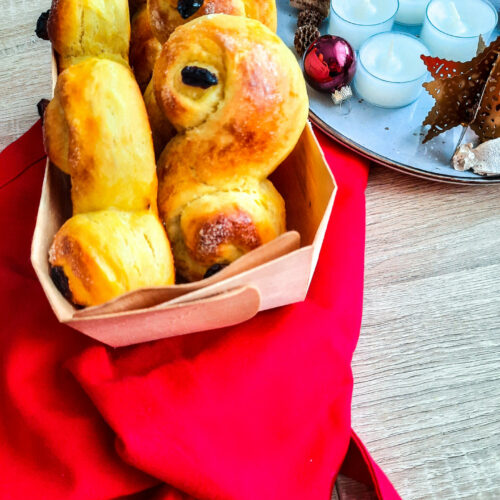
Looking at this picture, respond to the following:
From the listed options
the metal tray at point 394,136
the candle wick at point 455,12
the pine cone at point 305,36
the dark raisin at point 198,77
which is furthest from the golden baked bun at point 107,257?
the candle wick at point 455,12

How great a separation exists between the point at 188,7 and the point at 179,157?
142 millimetres

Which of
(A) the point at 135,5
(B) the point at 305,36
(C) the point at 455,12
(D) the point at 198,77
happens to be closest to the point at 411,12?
(C) the point at 455,12

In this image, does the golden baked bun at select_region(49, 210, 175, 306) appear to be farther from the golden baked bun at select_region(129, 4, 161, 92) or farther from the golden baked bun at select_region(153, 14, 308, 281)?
the golden baked bun at select_region(129, 4, 161, 92)

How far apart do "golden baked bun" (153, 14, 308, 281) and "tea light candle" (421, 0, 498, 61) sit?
418 millimetres

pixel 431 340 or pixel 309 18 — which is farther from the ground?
pixel 309 18

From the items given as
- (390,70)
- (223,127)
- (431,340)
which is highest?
(223,127)

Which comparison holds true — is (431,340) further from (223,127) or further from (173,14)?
(173,14)

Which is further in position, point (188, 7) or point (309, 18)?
point (309, 18)

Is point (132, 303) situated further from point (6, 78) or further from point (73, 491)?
point (6, 78)

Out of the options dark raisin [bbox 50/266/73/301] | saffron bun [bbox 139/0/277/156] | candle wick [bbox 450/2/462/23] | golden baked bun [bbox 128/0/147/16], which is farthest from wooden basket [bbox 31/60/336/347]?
candle wick [bbox 450/2/462/23]

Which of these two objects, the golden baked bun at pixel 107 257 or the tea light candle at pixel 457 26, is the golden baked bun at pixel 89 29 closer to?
the golden baked bun at pixel 107 257

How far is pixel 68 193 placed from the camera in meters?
0.56

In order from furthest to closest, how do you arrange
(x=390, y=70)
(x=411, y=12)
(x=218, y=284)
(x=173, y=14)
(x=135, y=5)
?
1. (x=411, y=12)
2. (x=390, y=70)
3. (x=135, y=5)
4. (x=173, y=14)
5. (x=218, y=284)

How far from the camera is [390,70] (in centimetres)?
77
